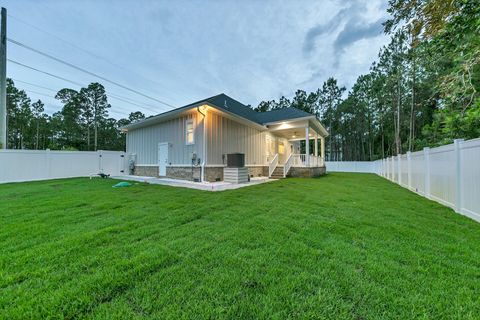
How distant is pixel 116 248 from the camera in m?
2.43

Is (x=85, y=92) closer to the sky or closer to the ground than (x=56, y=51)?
closer to the sky

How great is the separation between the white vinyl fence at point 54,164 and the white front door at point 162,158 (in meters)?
4.23

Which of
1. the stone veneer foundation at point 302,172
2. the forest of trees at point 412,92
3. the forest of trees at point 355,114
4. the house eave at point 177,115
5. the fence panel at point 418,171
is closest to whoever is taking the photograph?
the forest of trees at point 412,92

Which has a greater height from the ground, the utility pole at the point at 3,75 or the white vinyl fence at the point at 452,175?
the utility pole at the point at 3,75

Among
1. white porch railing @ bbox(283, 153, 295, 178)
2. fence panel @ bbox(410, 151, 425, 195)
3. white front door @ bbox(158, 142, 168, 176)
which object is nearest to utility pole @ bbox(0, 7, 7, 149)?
white front door @ bbox(158, 142, 168, 176)

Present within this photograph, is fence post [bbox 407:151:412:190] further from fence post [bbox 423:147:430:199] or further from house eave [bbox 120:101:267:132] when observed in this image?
house eave [bbox 120:101:267:132]

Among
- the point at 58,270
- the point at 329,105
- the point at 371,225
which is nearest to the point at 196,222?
the point at 58,270

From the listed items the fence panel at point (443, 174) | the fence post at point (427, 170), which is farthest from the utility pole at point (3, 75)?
the fence post at point (427, 170)

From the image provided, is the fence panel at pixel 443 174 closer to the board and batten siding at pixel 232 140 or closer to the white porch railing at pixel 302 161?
the white porch railing at pixel 302 161

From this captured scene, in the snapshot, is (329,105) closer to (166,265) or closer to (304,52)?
(304,52)

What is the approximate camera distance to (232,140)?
35.6ft

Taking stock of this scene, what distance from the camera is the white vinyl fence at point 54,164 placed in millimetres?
9477

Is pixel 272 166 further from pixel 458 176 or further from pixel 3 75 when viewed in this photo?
pixel 3 75

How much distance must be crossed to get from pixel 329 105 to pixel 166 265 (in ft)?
115
